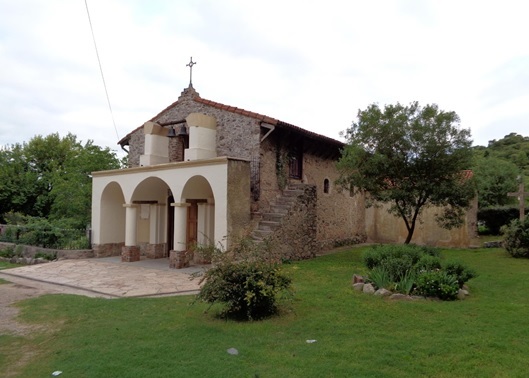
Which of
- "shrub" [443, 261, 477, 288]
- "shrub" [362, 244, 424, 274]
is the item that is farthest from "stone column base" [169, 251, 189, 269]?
"shrub" [443, 261, 477, 288]

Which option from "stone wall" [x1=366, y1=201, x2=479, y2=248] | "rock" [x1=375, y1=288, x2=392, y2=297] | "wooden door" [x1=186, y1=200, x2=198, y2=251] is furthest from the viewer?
"stone wall" [x1=366, y1=201, x2=479, y2=248]

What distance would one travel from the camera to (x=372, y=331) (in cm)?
586

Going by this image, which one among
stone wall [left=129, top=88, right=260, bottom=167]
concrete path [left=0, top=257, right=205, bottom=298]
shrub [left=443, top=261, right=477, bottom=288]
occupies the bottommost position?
concrete path [left=0, top=257, right=205, bottom=298]

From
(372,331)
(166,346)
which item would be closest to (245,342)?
(166,346)

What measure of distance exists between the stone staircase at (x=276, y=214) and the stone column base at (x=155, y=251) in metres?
5.10

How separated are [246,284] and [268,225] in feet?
22.4

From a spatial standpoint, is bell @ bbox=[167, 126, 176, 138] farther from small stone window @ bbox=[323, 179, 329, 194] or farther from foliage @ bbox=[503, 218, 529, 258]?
foliage @ bbox=[503, 218, 529, 258]

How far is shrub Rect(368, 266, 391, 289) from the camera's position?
8.43m

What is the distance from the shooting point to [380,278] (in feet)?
28.0

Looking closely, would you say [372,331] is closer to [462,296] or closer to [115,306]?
[462,296]

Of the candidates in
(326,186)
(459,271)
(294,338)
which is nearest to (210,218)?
(326,186)

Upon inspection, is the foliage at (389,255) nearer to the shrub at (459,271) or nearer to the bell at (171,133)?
the shrub at (459,271)

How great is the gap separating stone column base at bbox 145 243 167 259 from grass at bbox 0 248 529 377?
7.44m

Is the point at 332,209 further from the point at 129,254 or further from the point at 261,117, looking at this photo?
the point at 129,254
